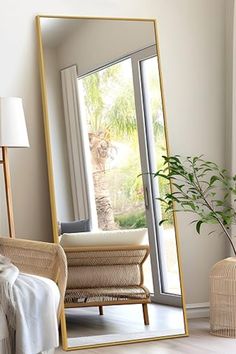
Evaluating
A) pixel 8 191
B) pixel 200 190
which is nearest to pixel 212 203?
pixel 200 190

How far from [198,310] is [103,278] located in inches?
33.5

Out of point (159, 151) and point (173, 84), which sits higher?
point (173, 84)

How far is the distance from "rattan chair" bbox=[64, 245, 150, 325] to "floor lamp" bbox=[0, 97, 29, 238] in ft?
1.49

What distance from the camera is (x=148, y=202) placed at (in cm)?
480

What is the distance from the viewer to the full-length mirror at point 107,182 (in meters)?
Answer: 4.58

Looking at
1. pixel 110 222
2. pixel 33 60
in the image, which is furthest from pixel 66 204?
pixel 33 60

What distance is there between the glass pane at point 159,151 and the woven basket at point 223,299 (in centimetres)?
30

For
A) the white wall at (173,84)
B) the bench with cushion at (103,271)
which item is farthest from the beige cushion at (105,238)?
the white wall at (173,84)

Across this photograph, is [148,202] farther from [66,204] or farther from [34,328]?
[34,328]

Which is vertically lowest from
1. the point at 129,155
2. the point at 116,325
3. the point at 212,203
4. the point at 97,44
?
the point at 116,325

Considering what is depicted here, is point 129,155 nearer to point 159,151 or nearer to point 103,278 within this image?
point 159,151

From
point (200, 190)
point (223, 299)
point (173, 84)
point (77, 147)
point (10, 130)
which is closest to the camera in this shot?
point (10, 130)

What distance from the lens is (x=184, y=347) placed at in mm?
4328

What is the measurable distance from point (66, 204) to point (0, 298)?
4.12ft
